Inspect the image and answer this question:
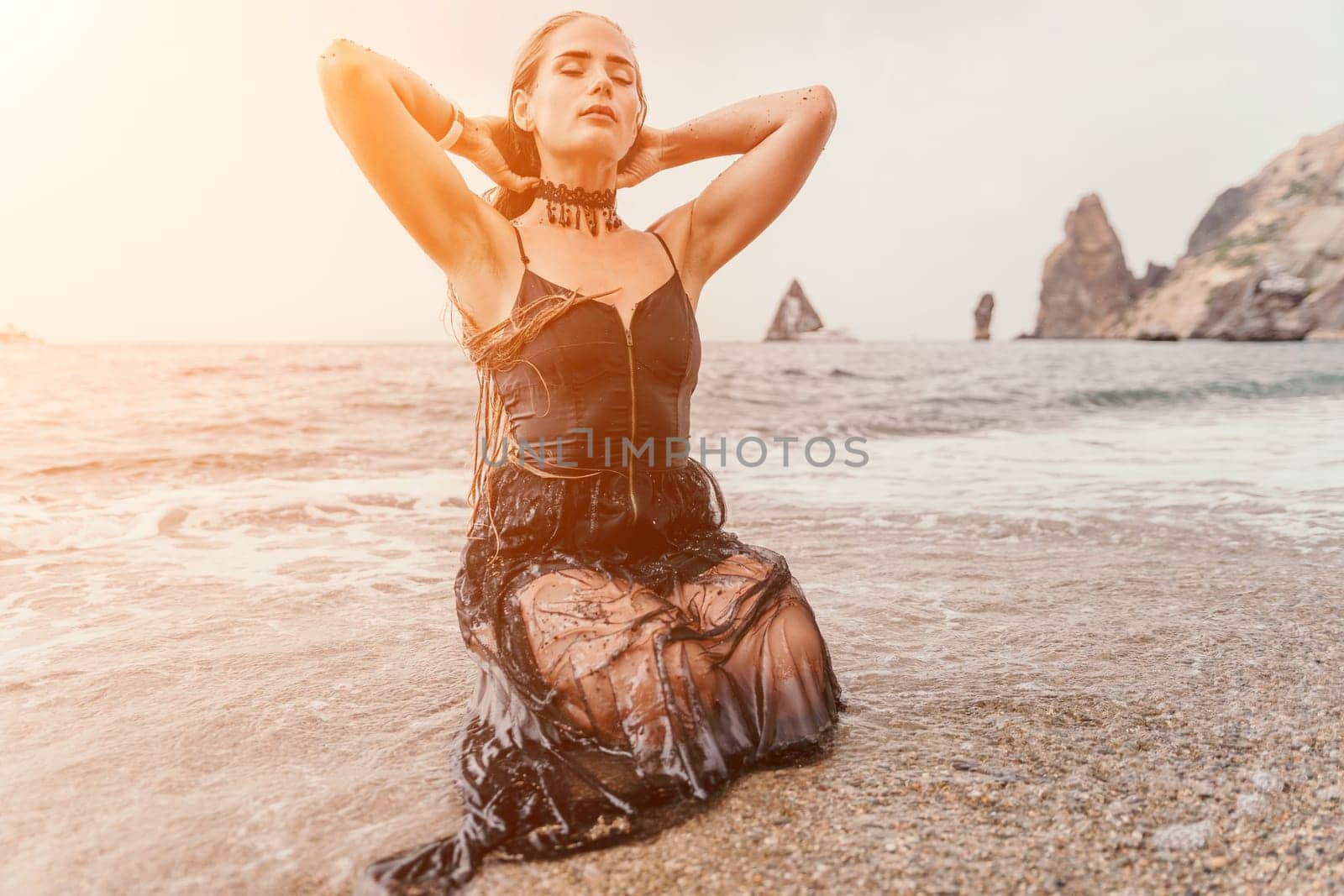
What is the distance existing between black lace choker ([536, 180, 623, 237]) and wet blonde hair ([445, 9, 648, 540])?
103 millimetres

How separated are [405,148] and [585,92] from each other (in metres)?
0.52

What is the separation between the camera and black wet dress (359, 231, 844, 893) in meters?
2.00

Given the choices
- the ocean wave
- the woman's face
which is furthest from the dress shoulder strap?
the ocean wave

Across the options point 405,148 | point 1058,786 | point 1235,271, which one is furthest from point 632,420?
point 1235,271

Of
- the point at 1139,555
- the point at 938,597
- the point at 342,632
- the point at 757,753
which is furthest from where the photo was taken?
the point at 1139,555

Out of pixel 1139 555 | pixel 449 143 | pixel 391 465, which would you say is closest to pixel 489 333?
pixel 449 143

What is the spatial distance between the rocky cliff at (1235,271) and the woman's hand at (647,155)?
180ft

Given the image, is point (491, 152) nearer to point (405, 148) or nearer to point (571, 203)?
point (571, 203)

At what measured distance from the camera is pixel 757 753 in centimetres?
220

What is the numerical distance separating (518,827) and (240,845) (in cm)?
59

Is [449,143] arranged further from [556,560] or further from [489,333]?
[556,560]

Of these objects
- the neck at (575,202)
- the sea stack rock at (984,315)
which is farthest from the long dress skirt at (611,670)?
the sea stack rock at (984,315)

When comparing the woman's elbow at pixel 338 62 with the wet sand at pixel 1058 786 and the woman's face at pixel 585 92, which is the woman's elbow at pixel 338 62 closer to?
the woman's face at pixel 585 92

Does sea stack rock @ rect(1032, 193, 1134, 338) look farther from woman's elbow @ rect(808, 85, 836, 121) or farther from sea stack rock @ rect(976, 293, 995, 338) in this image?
woman's elbow @ rect(808, 85, 836, 121)
